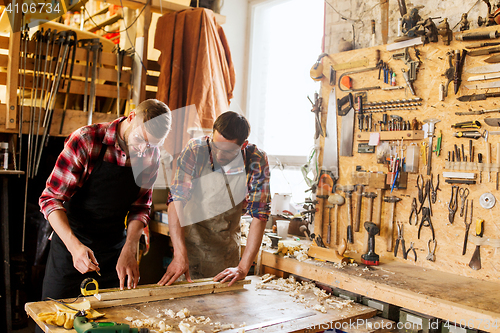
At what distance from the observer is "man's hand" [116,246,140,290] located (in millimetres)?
1836

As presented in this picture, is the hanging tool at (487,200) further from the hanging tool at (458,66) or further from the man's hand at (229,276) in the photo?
the man's hand at (229,276)

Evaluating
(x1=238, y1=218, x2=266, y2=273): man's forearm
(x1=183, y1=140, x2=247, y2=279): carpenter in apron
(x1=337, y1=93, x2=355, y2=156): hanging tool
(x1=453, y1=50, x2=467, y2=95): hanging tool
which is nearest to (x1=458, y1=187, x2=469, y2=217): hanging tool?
(x1=453, y1=50, x2=467, y2=95): hanging tool

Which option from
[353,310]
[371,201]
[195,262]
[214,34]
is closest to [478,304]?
[353,310]

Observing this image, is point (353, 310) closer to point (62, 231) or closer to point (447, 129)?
point (447, 129)

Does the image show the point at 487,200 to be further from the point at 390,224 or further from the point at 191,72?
the point at 191,72

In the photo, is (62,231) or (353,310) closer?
(62,231)

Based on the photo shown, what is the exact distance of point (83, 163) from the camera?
1952 millimetres

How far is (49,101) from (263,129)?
2.03m

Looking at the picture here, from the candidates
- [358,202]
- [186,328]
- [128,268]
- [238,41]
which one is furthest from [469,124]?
[238,41]

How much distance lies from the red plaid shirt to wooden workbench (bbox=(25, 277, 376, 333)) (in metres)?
0.48

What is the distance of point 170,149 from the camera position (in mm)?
2949

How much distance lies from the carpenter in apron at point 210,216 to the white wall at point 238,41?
1923 millimetres

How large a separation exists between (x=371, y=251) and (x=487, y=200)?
0.68 m

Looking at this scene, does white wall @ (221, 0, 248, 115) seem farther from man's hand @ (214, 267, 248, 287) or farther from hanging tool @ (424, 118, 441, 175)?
man's hand @ (214, 267, 248, 287)
